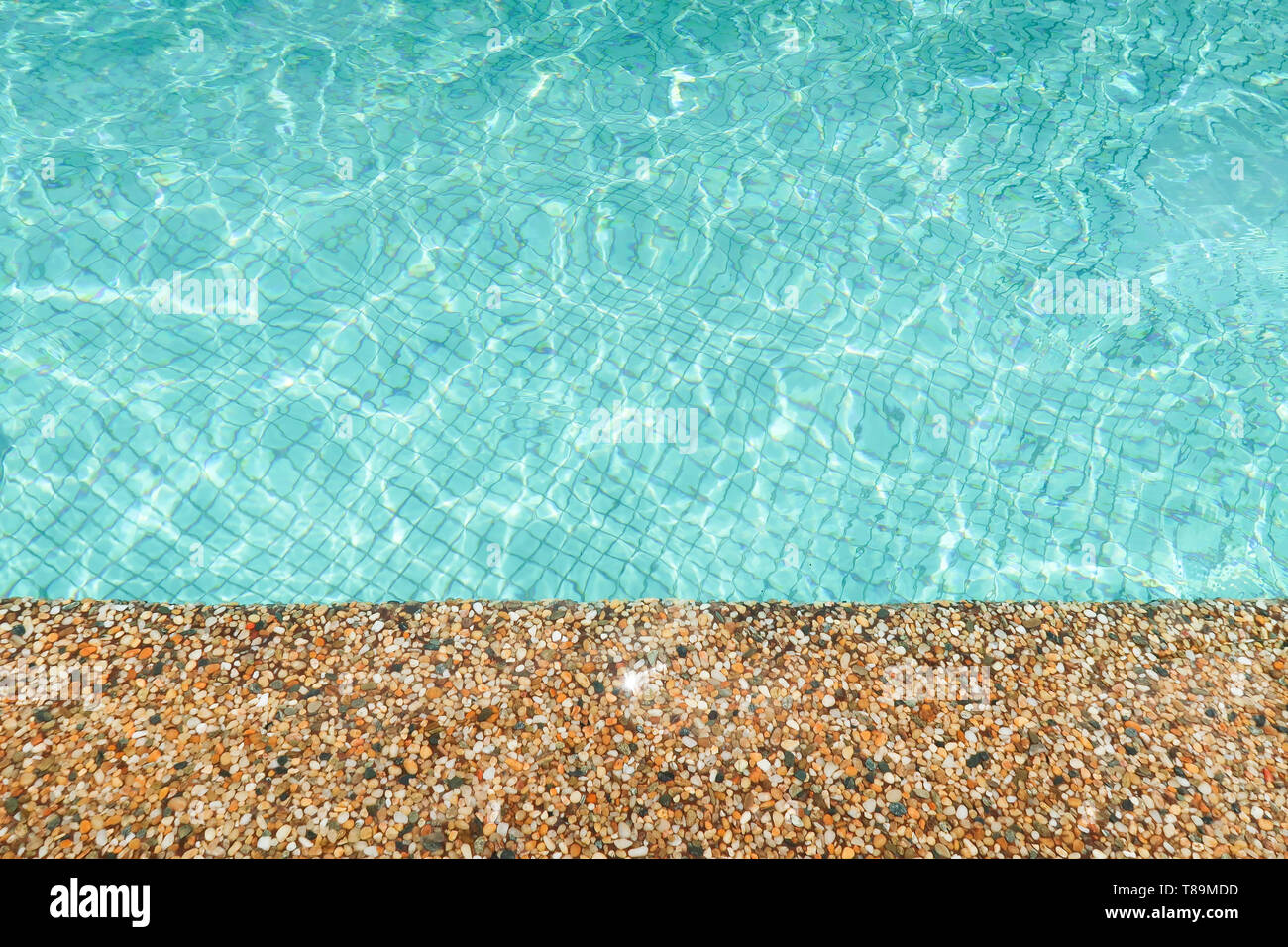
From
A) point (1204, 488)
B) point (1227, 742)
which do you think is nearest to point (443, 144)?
point (1204, 488)

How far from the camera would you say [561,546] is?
5.97 metres

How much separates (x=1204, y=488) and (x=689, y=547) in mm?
3626

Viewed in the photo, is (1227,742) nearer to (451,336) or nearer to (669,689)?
(669,689)

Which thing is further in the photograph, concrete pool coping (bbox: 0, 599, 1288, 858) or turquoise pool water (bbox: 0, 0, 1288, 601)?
turquoise pool water (bbox: 0, 0, 1288, 601)

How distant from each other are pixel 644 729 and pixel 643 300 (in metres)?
3.66

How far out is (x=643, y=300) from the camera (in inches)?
287

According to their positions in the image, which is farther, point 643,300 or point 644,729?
point 643,300

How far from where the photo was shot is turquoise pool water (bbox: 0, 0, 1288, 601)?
19.8ft

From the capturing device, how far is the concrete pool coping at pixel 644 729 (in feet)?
14.4

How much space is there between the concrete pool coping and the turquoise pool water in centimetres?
36

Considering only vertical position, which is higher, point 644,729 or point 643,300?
point 643,300

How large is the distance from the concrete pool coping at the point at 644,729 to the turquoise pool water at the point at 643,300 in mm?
359

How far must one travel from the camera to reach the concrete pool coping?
14.4ft

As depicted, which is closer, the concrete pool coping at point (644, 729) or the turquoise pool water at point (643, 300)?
the concrete pool coping at point (644, 729)
